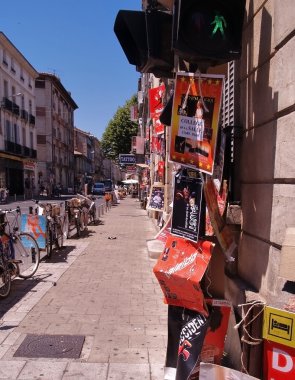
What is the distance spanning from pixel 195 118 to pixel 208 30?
2.08 ft

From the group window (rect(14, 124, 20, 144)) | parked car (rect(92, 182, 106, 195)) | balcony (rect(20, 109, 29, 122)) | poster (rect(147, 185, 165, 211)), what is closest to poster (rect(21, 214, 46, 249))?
poster (rect(147, 185, 165, 211))

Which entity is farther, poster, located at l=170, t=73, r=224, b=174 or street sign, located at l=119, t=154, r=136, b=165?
street sign, located at l=119, t=154, r=136, b=165

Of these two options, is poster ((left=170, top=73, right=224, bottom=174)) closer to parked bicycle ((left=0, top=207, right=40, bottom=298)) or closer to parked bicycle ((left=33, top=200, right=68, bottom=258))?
parked bicycle ((left=0, top=207, right=40, bottom=298))

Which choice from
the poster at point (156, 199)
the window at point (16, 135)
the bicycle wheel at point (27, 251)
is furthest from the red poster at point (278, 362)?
the window at point (16, 135)

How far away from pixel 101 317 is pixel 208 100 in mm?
3390

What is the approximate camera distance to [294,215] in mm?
2711

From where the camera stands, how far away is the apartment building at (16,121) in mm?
39562

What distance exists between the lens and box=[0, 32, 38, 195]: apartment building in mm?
39562

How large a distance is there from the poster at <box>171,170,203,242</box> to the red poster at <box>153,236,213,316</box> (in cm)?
9

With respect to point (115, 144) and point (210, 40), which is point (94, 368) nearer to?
point (210, 40)

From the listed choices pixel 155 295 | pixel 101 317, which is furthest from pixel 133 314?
pixel 155 295

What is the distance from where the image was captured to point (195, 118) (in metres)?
3.15

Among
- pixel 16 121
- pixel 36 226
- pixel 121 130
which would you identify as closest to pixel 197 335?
pixel 36 226

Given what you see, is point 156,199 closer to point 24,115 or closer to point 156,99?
point 156,99
